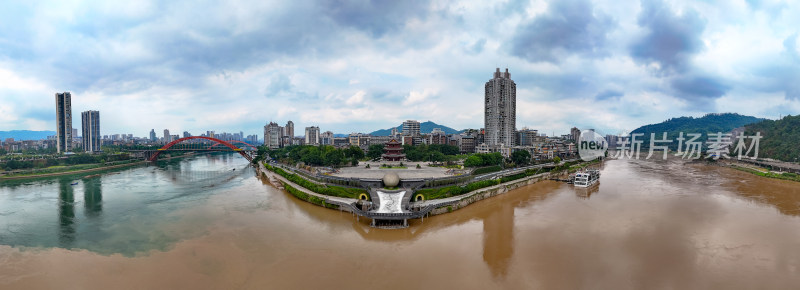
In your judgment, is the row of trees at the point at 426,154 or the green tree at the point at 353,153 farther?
the green tree at the point at 353,153

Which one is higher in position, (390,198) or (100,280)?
(390,198)

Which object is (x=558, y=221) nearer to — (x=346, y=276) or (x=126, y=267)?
(x=346, y=276)

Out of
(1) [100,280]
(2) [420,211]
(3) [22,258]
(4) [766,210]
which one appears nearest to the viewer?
(1) [100,280]

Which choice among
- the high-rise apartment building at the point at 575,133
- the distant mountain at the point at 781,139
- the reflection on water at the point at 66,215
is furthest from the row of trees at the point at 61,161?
the high-rise apartment building at the point at 575,133

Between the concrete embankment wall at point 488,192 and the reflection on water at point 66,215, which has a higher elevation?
the concrete embankment wall at point 488,192

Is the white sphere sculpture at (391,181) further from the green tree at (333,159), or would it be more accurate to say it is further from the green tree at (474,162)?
the green tree at (333,159)

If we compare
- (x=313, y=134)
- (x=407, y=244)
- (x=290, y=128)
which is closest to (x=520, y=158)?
(x=407, y=244)

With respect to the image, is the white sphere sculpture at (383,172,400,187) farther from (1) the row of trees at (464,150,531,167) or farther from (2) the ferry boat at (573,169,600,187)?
(2) the ferry boat at (573,169,600,187)

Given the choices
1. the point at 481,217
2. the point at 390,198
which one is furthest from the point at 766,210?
the point at 390,198
